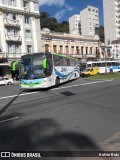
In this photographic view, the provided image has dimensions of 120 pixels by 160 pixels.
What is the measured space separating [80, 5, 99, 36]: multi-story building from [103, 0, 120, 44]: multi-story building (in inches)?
506

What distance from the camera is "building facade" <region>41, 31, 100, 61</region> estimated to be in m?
52.7

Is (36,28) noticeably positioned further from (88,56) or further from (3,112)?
(3,112)

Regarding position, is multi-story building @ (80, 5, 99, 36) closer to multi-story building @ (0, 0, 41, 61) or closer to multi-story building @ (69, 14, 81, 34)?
multi-story building @ (69, 14, 81, 34)

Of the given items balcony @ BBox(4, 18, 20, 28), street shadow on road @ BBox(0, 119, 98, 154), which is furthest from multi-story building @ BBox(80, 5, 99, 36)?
street shadow on road @ BBox(0, 119, 98, 154)

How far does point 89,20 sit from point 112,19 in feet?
62.7

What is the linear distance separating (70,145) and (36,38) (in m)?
41.8

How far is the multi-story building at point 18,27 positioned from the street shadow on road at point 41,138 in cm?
3446

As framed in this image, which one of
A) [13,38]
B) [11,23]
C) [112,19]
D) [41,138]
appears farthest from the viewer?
[112,19]

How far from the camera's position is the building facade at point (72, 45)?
52.7m

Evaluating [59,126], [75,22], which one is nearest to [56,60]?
[59,126]

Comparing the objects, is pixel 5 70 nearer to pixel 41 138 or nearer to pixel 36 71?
pixel 36 71

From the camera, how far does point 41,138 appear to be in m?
7.07

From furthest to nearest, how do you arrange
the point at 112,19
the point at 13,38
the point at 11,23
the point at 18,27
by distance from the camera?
1. the point at 112,19
2. the point at 18,27
3. the point at 13,38
4. the point at 11,23

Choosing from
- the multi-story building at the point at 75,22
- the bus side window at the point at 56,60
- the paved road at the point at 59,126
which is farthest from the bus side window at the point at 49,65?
the multi-story building at the point at 75,22
